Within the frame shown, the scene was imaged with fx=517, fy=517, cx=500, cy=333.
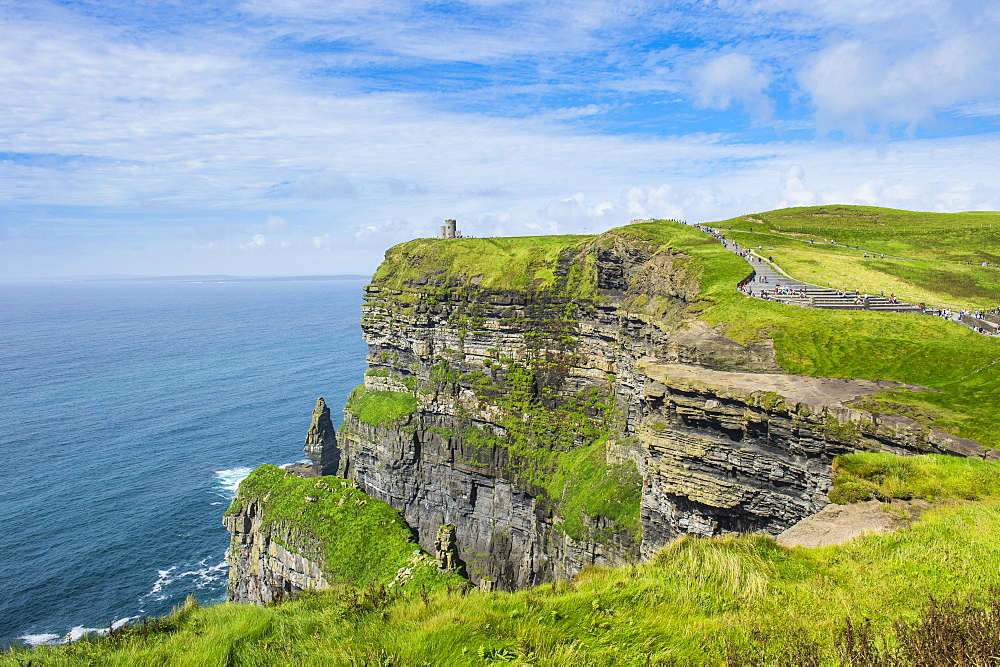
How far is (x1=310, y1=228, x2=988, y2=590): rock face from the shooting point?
22.3m

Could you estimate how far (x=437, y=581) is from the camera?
3906 centimetres

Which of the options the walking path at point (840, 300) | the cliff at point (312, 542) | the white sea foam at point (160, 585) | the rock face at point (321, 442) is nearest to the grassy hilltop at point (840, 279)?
the walking path at point (840, 300)

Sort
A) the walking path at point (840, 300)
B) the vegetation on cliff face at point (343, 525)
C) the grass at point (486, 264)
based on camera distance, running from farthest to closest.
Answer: the grass at point (486, 264) < the vegetation on cliff face at point (343, 525) < the walking path at point (840, 300)

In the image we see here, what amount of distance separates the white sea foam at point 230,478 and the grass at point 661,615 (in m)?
63.6

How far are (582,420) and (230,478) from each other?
5352 cm

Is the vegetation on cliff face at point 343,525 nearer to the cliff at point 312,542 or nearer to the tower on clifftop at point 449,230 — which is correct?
the cliff at point 312,542

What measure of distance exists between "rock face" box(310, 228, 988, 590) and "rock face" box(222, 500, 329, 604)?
11845 millimetres

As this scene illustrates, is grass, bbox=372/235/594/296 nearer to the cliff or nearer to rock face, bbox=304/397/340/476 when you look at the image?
rock face, bbox=304/397/340/476

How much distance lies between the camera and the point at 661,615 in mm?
9977

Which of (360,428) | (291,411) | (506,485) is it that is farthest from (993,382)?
(291,411)

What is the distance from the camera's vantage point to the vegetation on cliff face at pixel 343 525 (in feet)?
133

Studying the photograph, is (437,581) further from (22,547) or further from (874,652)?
(22,547)

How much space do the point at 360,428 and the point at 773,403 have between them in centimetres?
4428

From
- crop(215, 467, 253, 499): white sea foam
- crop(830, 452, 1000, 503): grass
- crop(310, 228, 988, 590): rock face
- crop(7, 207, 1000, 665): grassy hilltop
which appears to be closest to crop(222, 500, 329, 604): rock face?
crop(310, 228, 988, 590): rock face
